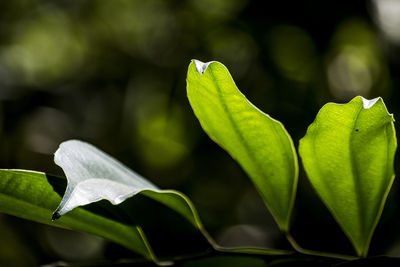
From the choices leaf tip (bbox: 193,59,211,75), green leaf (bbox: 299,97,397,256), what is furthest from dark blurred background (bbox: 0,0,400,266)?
leaf tip (bbox: 193,59,211,75)

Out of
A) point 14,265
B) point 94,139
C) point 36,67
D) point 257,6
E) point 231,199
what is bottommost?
point 14,265

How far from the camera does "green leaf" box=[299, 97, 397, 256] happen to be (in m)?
0.43

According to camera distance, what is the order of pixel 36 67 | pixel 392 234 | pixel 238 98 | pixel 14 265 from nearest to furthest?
1. pixel 238 98
2. pixel 392 234
3. pixel 14 265
4. pixel 36 67

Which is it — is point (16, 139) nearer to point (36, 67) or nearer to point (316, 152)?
point (36, 67)

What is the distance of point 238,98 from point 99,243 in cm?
194

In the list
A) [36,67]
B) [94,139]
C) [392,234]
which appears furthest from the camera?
[36,67]

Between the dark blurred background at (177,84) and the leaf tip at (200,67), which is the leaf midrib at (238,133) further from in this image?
the dark blurred background at (177,84)

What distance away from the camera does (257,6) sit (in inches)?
80.7

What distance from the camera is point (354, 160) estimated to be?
46 cm

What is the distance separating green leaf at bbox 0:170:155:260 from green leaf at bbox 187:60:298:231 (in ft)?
0.40

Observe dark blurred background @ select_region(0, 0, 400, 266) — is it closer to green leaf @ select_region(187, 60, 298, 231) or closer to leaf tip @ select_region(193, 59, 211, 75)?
green leaf @ select_region(187, 60, 298, 231)

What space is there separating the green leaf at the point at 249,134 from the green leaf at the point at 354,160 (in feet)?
0.08

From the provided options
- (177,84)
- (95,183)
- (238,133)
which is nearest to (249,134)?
(238,133)

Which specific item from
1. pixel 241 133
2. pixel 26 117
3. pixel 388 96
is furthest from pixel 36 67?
pixel 241 133
